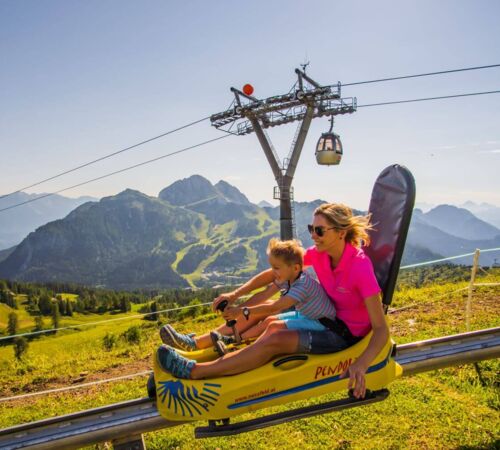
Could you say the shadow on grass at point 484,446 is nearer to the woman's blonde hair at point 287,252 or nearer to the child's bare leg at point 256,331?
the child's bare leg at point 256,331

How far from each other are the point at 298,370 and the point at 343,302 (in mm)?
685

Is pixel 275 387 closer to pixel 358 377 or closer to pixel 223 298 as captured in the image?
pixel 358 377

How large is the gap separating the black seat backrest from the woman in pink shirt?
254 millimetres

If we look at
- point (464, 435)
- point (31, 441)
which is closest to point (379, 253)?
point (464, 435)

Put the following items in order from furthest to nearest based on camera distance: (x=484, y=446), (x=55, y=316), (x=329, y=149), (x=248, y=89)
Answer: (x=55, y=316), (x=248, y=89), (x=329, y=149), (x=484, y=446)

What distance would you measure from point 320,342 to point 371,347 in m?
0.40

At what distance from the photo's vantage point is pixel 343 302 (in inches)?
123

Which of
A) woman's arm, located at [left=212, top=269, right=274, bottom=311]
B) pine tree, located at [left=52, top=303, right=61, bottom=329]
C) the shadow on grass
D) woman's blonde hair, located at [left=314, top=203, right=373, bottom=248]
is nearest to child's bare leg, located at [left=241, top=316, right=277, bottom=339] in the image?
woman's arm, located at [left=212, top=269, right=274, bottom=311]

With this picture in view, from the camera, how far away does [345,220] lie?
10.1 ft

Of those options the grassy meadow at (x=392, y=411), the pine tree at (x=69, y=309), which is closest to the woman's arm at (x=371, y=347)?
the grassy meadow at (x=392, y=411)

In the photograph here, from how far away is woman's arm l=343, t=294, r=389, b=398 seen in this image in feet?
8.82

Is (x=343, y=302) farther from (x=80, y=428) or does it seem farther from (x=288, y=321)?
(x=80, y=428)

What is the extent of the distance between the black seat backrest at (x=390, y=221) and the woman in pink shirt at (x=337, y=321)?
25 centimetres

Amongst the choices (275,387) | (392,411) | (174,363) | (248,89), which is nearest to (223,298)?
(174,363)
